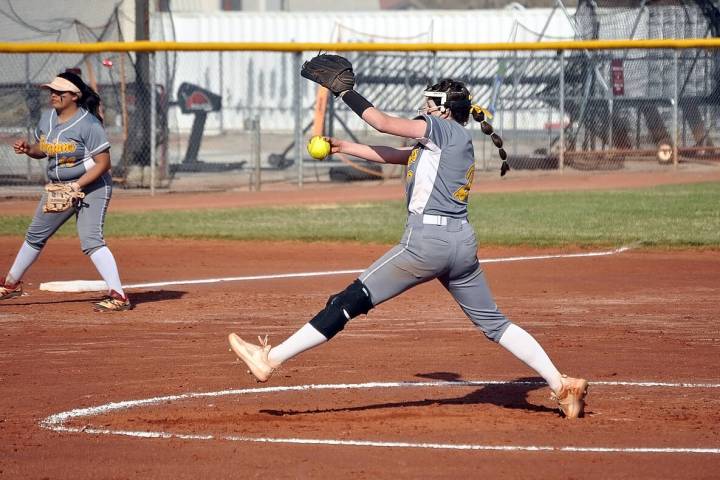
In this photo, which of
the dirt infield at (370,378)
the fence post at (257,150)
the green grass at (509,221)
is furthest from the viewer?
the fence post at (257,150)

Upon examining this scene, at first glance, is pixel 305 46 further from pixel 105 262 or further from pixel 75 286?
→ pixel 105 262

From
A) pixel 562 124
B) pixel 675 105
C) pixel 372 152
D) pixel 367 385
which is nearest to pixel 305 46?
pixel 562 124

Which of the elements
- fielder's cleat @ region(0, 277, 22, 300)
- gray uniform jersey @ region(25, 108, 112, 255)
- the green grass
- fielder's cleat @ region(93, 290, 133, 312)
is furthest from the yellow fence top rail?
fielder's cleat @ region(93, 290, 133, 312)

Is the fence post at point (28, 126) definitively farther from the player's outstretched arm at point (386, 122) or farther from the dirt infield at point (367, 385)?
the player's outstretched arm at point (386, 122)

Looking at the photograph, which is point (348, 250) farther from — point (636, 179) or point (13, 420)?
point (636, 179)

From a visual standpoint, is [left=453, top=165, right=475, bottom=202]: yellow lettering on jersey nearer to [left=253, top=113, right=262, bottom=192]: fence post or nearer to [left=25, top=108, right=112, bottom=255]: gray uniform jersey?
[left=25, top=108, right=112, bottom=255]: gray uniform jersey

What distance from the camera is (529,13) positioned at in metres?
33.9

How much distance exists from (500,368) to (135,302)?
13.1 feet

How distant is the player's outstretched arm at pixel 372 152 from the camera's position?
6.11 meters

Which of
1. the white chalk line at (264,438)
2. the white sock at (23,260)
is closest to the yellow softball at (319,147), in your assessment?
the white chalk line at (264,438)

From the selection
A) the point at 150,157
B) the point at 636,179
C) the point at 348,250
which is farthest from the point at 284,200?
the point at 636,179

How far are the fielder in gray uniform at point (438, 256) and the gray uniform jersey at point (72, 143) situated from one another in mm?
3609

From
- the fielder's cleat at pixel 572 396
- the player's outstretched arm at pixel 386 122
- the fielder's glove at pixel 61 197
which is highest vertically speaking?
the player's outstretched arm at pixel 386 122

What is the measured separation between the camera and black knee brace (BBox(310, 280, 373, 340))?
5859mm
